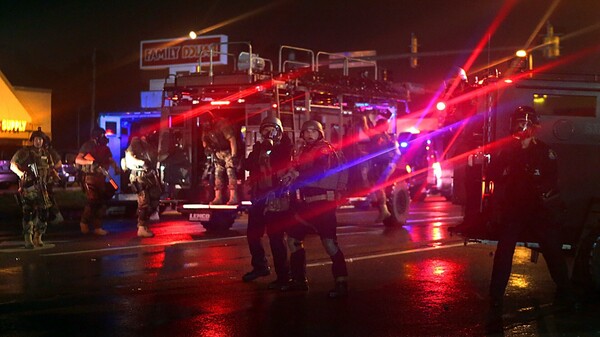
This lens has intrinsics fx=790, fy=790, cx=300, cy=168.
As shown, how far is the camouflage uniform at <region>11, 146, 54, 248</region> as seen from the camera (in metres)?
12.4

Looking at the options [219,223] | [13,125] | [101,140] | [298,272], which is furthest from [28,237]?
[13,125]

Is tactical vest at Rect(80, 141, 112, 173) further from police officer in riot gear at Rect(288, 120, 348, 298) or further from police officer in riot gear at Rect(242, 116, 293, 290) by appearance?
police officer in riot gear at Rect(288, 120, 348, 298)

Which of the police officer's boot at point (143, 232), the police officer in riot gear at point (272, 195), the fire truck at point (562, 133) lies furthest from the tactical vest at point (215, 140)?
the fire truck at point (562, 133)

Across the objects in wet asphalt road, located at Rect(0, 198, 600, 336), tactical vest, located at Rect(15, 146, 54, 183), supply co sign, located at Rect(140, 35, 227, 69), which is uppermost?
supply co sign, located at Rect(140, 35, 227, 69)

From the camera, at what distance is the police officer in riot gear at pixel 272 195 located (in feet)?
29.1

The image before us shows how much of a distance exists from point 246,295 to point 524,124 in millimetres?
3475

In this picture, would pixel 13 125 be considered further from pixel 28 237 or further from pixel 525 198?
pixel 525 198

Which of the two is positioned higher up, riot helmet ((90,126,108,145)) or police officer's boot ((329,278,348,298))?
riot helmet ((90,126,108,145))

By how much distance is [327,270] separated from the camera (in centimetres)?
1056

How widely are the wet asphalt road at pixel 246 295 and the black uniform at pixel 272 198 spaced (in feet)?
1.60

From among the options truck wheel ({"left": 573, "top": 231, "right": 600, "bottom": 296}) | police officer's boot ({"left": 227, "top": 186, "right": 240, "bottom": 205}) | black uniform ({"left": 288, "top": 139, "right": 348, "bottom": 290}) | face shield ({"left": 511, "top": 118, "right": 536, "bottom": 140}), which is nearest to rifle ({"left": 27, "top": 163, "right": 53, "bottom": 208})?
police officer's boot ({"left": 227, "top": 186, "right": 240, "bottom": 205})

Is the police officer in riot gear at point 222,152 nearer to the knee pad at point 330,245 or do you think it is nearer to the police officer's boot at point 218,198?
the police officer's boot at point 218,198

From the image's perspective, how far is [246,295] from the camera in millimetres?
8703

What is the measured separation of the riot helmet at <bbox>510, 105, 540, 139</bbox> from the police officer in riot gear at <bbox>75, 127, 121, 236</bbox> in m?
9.25
